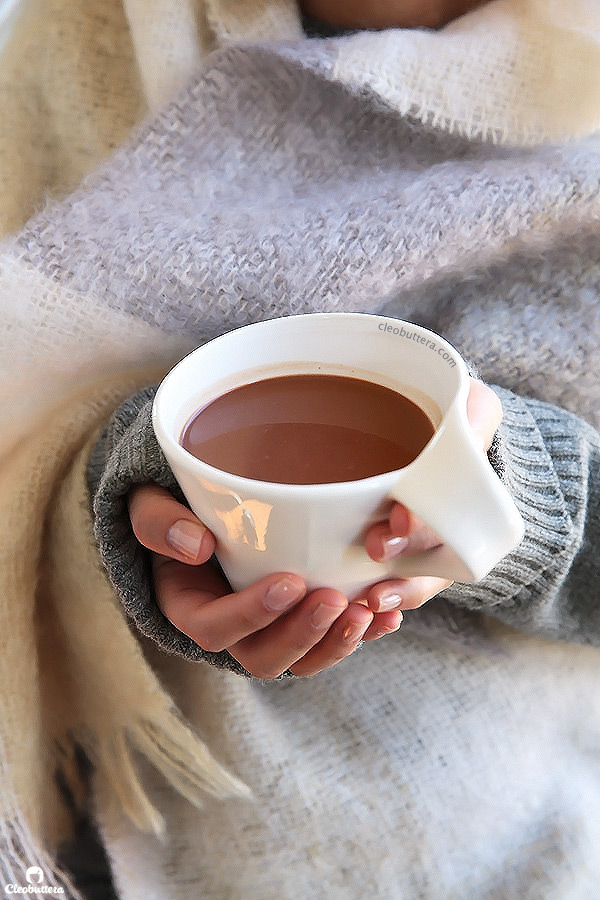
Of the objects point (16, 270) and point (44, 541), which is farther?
point (44, 541)

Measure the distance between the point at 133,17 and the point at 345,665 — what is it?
542 millimetres

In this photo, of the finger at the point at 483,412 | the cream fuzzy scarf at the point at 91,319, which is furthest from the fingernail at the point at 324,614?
the cream fuzzy scarf at the point at 91,319

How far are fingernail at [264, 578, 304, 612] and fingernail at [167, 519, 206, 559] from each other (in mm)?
46

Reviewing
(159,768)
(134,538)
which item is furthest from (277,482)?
(159,768)

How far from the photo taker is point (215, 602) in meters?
0.42

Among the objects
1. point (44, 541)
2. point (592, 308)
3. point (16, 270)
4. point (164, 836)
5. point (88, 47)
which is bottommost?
point (164, 836)

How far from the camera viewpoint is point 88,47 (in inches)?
25.5

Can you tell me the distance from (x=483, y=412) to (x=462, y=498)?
15 centimetres

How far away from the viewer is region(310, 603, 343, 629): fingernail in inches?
14.2

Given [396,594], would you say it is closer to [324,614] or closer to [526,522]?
[324,614]

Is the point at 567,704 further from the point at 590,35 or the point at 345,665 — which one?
the point at 590,35

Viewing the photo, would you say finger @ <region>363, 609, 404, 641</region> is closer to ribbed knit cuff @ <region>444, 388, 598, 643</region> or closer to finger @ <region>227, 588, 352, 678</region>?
finger @ <region>227, 588, 352, 678</region>

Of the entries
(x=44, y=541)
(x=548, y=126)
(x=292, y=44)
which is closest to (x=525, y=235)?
(x=548, y=126)

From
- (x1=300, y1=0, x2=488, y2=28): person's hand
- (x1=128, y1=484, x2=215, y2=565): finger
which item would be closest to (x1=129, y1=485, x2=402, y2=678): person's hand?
(x1=128, y1=484, x2=215, y2=565): finger
